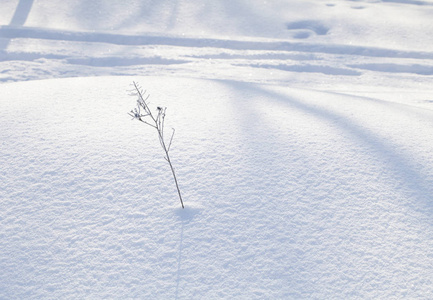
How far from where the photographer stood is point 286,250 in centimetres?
161

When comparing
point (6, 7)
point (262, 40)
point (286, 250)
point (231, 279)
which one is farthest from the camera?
point (6, 7)

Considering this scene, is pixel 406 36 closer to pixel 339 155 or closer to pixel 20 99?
pixel 339 155

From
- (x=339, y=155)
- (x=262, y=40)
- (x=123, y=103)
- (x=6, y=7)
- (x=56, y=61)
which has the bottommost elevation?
(x=339, y=155)

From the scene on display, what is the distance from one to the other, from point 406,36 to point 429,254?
6.11 metres

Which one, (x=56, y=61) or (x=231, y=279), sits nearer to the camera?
(x=231, y=279)

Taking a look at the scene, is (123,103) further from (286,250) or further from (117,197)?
(286,250)

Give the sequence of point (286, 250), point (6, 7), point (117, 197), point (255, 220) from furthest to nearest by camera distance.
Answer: point (6, 7), point (117, 197), point (255, 220), point (286, 250)

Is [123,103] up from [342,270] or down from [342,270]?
up

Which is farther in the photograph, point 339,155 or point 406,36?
point 406,36

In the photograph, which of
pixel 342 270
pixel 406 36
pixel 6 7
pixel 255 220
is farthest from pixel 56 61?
pixel 406 36

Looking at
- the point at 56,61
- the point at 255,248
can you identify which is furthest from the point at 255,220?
the point at 56,61

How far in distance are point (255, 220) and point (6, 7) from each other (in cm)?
777

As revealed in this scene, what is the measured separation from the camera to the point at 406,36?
670 cm

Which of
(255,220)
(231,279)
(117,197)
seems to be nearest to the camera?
(231,279)
